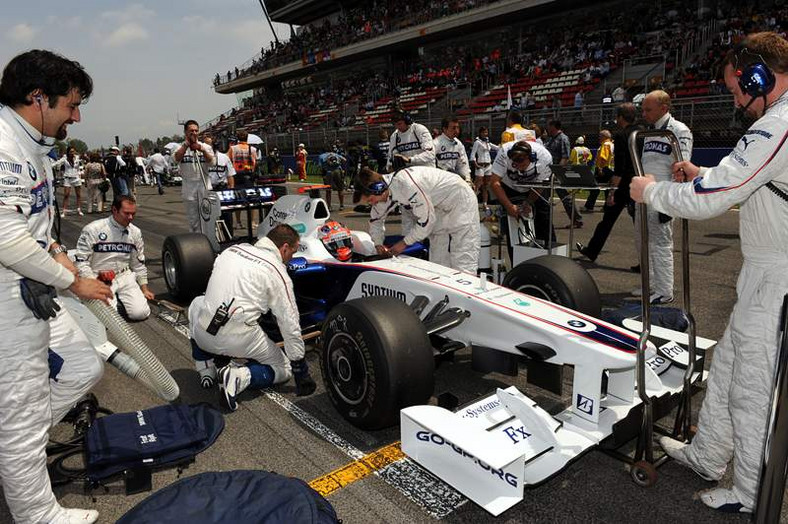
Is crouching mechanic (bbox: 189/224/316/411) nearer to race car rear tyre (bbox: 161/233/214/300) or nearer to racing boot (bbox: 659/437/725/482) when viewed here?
race car rear tyre (bbox: 161/233/214/300)

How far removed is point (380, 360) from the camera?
2.96 m

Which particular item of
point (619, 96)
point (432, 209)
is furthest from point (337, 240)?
point (619, 96)

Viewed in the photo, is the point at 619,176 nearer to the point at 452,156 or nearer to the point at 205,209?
the point at 452,156

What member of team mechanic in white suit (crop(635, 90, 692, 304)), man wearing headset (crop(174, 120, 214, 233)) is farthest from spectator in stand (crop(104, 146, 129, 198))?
team mechanic in white suit (crop(635, 90, 692, 304))

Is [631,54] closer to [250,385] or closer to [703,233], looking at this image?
[703,233]

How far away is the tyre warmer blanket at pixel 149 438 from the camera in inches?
113

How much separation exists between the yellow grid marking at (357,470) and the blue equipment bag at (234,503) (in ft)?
2.69

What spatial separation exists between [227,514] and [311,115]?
44913 millimetres

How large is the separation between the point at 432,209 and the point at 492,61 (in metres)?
29.3

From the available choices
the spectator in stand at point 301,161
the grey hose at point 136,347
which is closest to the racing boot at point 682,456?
the grey hose at point 136,347

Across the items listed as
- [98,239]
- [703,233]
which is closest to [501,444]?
[98,239]

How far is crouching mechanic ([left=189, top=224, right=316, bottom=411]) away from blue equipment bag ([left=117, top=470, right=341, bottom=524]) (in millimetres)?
1666

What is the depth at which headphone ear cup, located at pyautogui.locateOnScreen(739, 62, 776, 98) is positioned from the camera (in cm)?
220

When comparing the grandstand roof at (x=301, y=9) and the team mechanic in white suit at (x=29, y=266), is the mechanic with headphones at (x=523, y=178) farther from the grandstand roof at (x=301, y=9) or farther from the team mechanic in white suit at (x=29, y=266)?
the grandstand roof at (x=301, y=9)
